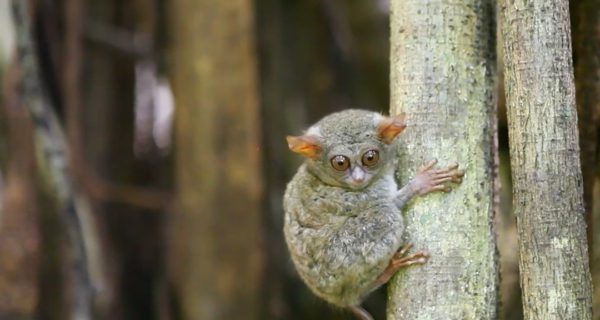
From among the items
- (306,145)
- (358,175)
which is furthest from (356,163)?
(306,145)

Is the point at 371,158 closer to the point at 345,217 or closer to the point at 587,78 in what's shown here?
the point at 345,217

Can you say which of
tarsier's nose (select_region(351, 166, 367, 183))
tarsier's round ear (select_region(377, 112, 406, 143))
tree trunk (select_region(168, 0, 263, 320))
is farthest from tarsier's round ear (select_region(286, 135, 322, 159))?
tree trunk (select_region(168, 0, 263, 320))

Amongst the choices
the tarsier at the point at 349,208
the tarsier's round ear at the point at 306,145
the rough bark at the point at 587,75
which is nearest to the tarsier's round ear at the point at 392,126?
the tarsier at the point at 349,208

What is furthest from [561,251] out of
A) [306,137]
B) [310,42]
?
[310,42]

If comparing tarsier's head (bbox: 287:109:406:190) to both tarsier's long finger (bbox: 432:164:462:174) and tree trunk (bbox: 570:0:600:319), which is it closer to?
tarsier's long finger (bbox: 432:164:462:174)

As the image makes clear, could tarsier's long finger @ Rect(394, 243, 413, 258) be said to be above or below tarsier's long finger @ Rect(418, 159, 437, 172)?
below

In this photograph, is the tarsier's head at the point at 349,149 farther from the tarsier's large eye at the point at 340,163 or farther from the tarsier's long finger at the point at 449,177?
the tarsier's long finger at the point at 449,177
